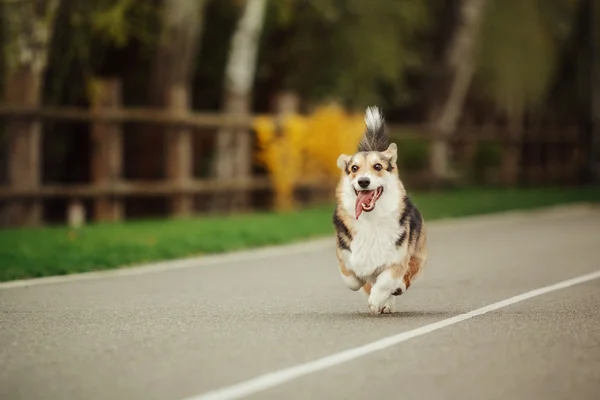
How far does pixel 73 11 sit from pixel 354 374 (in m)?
15.3

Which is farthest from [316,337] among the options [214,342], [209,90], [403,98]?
[403,98]

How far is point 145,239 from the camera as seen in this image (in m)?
18.7

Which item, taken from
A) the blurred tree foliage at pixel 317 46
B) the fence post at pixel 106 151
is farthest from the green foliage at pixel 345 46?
the fence post at pixel 106 151

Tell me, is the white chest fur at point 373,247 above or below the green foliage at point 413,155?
above

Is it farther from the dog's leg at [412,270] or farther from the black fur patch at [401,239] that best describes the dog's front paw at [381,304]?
the black fur patch at [401,239]

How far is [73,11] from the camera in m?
22.5

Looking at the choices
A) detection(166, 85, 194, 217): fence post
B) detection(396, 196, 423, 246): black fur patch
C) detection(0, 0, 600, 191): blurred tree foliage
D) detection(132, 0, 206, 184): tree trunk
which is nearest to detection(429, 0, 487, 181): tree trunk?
detection(0, 0, 600, 191): blurred tree foliage

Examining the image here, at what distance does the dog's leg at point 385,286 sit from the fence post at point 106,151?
11890 millimetres

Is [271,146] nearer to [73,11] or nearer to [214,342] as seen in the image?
[73,11]

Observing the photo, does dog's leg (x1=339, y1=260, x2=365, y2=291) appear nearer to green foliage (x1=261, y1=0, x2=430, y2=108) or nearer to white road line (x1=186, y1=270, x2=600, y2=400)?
white road line (x1=186, y1=270, x2=600, y2=400)

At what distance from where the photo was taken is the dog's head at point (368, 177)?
1089 cm

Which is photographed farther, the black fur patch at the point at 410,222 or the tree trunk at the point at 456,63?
the tree trunk at the point at 456,63

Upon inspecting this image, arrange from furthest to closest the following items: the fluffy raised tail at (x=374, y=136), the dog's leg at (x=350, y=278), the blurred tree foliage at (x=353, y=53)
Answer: the blurred tree foliage at (x=353, y=53) < the fluffy raised tail at (x=374, y=136) < the dog's leg at (x=350, y=278)

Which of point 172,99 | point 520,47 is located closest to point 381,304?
point 172,99
